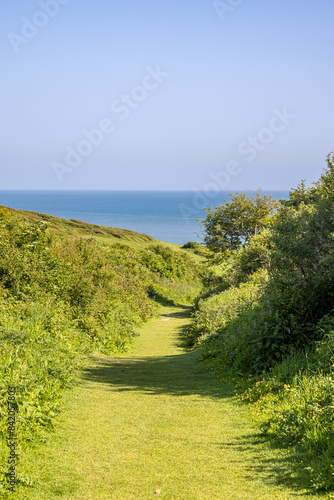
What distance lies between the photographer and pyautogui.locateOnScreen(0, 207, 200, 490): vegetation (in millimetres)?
6699

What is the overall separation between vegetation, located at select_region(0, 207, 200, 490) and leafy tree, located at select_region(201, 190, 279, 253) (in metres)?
9.99

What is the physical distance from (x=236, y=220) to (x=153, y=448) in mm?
25505

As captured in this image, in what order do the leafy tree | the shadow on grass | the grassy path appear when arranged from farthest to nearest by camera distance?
1. the leafy tree
2. the shadow on grass
3. the grassy path

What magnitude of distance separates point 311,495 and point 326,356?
3378 millimetres

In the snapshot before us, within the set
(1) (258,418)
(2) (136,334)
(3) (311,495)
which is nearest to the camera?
(3) (311,495)

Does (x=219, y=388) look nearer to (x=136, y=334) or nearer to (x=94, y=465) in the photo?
(x=94, y=465)

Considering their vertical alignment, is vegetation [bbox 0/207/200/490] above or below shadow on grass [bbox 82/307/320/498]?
above

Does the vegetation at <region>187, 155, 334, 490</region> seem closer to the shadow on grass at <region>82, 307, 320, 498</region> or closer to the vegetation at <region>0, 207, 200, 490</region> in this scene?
the shadow on grass at <region>82, 307, 320, 498</region>

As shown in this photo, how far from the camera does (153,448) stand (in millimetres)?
5949

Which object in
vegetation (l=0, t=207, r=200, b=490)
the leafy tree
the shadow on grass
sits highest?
the leafy tree

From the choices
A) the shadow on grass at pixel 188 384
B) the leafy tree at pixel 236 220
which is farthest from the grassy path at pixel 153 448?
the leafy tree at pixel 236 220

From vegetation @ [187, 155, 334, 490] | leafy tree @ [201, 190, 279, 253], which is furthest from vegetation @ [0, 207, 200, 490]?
leafy tree @ [201, 190, 279, 253]

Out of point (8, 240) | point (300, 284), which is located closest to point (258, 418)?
point (300, 284)

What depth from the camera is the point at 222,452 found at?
18.9 ft
